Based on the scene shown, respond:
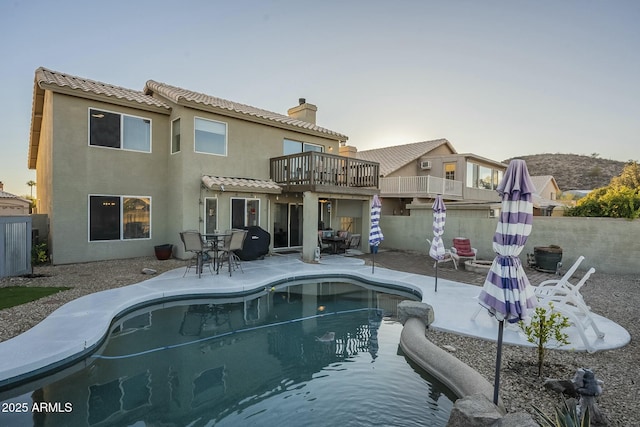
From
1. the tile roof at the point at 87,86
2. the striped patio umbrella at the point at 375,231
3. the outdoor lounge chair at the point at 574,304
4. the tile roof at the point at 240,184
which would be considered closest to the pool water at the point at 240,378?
the outdoor lounge chair at the point at 574,304

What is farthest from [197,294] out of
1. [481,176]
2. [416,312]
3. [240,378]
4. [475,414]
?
[481,176]

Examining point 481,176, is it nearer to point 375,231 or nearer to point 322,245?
point 322,245

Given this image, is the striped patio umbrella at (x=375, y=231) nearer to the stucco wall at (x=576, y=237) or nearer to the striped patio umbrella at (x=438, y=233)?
the striped patio umbrella at (x=438, y=233)

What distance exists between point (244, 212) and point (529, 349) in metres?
10.7

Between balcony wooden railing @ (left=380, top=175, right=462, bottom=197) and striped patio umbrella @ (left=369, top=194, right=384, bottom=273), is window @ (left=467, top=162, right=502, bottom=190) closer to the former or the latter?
balcony wooden railing @ (left=380, top=175, right=462, bottom=197)

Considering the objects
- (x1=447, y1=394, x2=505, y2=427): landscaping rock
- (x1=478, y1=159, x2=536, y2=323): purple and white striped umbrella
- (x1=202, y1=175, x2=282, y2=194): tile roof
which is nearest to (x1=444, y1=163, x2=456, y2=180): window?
(x1=202, y1=175, x2=282, y2=194): tile roof

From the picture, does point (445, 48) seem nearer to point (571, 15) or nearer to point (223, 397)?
point (571, 15)

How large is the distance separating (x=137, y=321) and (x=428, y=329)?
5.79 meters

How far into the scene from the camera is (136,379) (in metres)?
4.34

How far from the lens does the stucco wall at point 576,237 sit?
33.9 feet

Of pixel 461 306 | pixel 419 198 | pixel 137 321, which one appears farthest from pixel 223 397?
pixel 419 198

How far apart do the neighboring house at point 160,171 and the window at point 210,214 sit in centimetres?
4

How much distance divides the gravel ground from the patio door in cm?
544

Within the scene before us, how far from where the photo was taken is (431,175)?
76.9 feet
